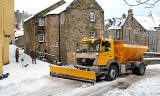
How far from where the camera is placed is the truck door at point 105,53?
11.2m

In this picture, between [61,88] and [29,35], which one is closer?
[61,88]

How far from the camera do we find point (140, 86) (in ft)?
33.3

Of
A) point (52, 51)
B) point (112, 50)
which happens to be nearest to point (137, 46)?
point (112, 50)

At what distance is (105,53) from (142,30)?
30.6 metres

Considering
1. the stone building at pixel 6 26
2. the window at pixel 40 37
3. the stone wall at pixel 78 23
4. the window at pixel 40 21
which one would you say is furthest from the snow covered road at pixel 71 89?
the window at pixel 40 21

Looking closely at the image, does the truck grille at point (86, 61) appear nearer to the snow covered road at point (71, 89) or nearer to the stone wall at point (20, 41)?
the snow covered road at point (71, 89)

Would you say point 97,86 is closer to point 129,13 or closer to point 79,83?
point 79,83

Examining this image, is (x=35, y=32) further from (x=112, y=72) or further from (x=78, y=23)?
(x=112, y=72)

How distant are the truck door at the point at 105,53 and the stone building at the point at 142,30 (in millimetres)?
26747

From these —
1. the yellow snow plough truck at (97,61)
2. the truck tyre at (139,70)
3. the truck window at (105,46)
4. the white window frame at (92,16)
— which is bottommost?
the truck tyre at (139,70)

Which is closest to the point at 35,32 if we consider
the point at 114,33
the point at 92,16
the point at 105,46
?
the point at 92,16

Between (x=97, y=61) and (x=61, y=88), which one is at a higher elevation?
(x=97, y=61)

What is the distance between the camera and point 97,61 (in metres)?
11.0

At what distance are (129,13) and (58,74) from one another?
34824 mm
